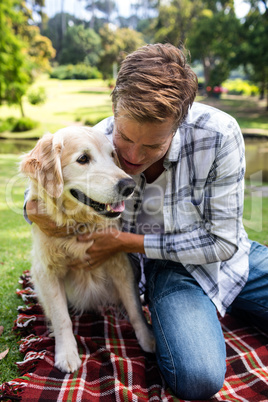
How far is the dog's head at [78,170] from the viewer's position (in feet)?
5.88

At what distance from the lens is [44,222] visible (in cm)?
196

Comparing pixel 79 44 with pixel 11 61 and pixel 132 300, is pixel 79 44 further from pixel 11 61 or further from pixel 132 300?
pixel 132 300

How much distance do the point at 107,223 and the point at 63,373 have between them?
82 centimetres

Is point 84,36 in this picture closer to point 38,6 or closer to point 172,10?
point 38,6

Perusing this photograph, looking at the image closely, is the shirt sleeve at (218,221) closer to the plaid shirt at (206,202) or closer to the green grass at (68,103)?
the plaid shirt at (206,202)

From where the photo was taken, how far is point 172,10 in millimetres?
24000

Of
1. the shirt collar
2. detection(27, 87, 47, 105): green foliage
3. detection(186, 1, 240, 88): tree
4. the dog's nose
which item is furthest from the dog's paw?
detection(186, 1, 240, 88): tree

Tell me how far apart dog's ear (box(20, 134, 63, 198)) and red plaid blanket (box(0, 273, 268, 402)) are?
84 cm

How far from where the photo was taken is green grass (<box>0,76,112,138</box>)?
16.9 m

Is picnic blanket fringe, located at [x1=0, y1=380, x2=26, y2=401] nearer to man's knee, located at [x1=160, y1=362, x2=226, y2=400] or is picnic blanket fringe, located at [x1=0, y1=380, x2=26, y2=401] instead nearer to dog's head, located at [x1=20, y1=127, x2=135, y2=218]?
man's knee, located at [x1=160, y1=362, x2=226, y2=400]

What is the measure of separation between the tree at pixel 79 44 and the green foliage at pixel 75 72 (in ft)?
5.48

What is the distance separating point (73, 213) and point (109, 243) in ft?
0.87

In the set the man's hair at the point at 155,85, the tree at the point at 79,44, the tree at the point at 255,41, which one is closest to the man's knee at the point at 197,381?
the man's hair at the point at 155,85

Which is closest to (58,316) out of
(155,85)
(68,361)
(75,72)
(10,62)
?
(68,361)
